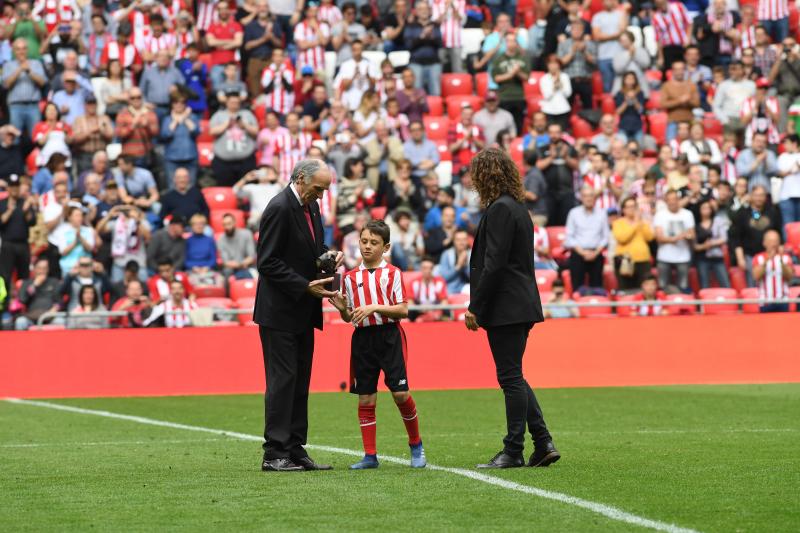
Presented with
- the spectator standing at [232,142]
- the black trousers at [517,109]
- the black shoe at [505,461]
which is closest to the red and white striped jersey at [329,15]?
the spectator standing at [232,142]

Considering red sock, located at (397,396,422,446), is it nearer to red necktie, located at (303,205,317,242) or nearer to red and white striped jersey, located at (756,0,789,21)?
red necktie, located at (303,205,317,242)

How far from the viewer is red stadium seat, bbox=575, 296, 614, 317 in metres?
20.5

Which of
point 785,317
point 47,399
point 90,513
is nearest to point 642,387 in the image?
point 785,317

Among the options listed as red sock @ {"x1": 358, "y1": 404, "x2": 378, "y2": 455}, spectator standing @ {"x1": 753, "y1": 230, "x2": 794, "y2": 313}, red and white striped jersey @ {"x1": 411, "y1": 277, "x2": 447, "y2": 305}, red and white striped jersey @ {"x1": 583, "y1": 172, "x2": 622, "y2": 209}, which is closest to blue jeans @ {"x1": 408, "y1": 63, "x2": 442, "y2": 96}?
red and white striped jersey @ {"x1": 583, "y1": 172, "x2": 622, "y2": 209}

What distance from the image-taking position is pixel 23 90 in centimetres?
2402

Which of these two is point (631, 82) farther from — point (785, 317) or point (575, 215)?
point (785, 317)

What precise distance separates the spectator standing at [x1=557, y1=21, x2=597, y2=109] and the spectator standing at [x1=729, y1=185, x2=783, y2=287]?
4507 millimetres

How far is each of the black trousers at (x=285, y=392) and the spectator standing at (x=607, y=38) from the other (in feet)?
56.0

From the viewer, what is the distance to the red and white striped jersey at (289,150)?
23.4 m

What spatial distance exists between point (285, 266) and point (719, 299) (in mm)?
11569

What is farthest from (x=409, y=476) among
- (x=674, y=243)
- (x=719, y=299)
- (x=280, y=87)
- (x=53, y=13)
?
(x=53, y=13)

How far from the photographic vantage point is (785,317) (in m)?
19.7

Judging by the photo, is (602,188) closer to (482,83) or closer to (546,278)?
(546,278)

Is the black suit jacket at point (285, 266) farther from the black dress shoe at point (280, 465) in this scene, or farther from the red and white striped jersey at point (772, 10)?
the red and white striped jersey at point (772, 10)
